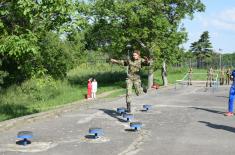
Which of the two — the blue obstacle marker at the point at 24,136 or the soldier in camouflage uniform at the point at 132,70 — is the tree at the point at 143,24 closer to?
the soldier in camouflage uniform at the point at 132,70

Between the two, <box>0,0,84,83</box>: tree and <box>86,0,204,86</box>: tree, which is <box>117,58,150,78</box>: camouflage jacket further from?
<box>86,0,204,86</box>: tree

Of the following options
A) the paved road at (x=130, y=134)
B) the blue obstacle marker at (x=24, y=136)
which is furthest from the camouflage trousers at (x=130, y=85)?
the blue obstacle marker at (x=24, y=136)

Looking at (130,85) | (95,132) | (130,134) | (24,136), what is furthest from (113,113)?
(24,136)

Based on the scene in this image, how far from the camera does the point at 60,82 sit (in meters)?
44.3

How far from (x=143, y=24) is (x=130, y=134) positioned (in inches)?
1187

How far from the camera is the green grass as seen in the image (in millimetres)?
Answer: 25142

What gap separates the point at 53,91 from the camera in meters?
→ 38.4

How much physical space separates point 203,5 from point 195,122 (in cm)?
3182

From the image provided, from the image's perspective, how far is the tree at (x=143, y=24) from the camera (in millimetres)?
39844

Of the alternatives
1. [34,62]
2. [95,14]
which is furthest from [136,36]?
[34,62]

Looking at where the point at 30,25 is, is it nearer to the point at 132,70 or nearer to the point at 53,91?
the point at 132,70

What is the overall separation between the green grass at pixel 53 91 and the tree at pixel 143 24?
163 inches

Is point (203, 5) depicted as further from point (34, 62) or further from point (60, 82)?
point (34, 62)

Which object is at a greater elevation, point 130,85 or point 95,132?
point 130,85
